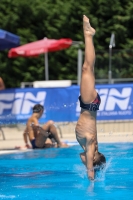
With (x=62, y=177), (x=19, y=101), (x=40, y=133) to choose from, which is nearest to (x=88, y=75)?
(x=62, y=177)

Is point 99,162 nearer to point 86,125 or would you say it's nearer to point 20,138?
point 86,125

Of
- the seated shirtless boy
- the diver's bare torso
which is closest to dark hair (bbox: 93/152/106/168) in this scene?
the diver's bare torso

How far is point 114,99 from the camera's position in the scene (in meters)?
13.0

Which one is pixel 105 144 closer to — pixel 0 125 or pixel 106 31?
pixel 0 125

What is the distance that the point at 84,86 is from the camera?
21.3 ft

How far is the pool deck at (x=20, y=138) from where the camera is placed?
11.0 meters

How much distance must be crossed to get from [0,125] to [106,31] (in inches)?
366

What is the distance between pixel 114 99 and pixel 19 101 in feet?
7.43

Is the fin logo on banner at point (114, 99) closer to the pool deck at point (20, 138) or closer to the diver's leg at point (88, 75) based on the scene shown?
the pool deck at point (20, 138)

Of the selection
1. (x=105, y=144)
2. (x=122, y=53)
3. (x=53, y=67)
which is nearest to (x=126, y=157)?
(x=105, y=144)

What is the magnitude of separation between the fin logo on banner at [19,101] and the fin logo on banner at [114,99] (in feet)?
4.77

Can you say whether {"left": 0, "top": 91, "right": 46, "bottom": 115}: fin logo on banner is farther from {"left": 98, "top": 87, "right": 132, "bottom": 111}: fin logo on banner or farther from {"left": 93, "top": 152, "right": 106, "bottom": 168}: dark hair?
{"left": 93, "top": 152, "right": 106, "bottom": 168}: dark hair

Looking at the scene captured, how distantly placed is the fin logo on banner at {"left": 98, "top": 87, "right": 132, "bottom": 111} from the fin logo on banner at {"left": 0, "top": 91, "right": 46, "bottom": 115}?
4.77ft

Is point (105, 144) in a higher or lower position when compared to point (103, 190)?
lower
